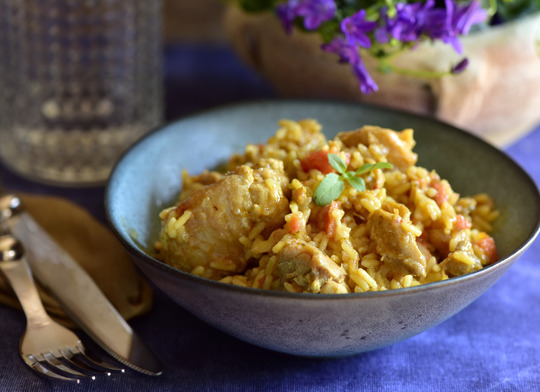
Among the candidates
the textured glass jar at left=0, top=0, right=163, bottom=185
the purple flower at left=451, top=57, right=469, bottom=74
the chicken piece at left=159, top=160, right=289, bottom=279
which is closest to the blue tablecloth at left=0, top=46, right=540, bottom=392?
the chicken piece at left=159, top=160, right=289, bottom=279

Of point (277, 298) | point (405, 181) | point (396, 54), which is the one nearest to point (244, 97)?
point (396, 54)

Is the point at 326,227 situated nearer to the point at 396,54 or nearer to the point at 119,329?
the point at 119,329

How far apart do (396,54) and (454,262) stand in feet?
3.12

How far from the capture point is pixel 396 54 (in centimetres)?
253

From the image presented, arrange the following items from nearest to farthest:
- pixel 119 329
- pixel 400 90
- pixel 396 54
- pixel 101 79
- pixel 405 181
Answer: pixel 119 329, pixel 405 181, pixel 396 54, pixel 400 90, pixel 101 79

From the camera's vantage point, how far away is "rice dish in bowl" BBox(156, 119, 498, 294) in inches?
71.9

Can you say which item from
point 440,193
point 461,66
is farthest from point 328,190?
point 461,66

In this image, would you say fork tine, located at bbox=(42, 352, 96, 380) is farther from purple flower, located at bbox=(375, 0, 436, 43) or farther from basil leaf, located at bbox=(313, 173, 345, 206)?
purple flower, located at bbox=(375, 0, 436, 43)

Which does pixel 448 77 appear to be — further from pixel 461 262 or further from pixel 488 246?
pixel 461 262


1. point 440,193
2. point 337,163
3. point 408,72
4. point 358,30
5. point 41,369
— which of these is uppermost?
point 358,30

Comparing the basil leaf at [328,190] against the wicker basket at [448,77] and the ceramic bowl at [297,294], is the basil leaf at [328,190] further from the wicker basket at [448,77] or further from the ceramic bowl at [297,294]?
the wicker basket at [448,77]

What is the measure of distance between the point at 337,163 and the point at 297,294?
0.54m

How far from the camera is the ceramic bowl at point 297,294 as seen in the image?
1624mm

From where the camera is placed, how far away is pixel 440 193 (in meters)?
2.12
